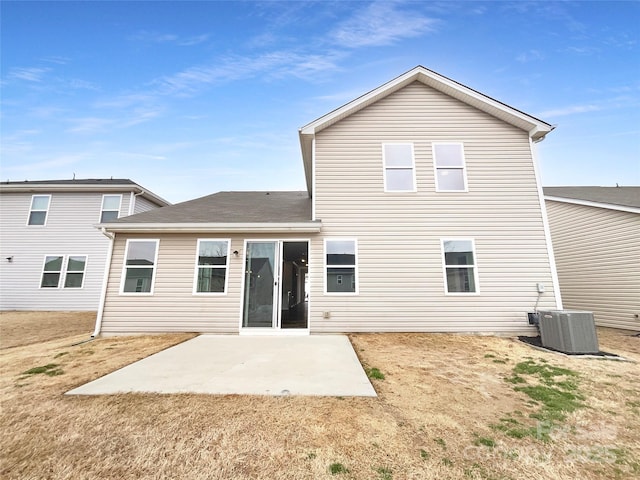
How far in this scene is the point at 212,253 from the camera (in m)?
7.22

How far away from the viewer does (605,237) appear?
8625 millimetres

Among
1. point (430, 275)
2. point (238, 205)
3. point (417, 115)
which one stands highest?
point (417, 115)

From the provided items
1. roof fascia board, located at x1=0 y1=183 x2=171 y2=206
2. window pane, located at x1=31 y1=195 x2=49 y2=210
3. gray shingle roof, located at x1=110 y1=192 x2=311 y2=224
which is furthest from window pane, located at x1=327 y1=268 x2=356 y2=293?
window pane, located at x1=31 y1=195 x2=49 y2=210

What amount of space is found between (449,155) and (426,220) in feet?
7.35

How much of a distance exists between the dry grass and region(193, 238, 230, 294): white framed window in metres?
3.13

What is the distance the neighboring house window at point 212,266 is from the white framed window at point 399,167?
5087 mm

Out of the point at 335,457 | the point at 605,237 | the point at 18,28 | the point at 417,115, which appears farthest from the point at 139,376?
the point at 18,28

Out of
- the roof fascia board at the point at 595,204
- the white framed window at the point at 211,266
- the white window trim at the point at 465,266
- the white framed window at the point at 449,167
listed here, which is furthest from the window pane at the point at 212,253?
the roof fascia board at the point at 595,204

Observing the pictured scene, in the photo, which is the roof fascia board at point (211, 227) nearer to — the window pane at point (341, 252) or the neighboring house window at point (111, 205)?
the window pane at point (341, 252)

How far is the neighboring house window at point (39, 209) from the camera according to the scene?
12039 mm

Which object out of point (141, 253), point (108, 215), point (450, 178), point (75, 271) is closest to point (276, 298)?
point (141, 253)

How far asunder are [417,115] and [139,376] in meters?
9.31

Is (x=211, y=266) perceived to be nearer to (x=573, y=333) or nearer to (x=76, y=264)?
(x=573, y=333)

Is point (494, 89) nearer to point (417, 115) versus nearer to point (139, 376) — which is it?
point (417, 115)
